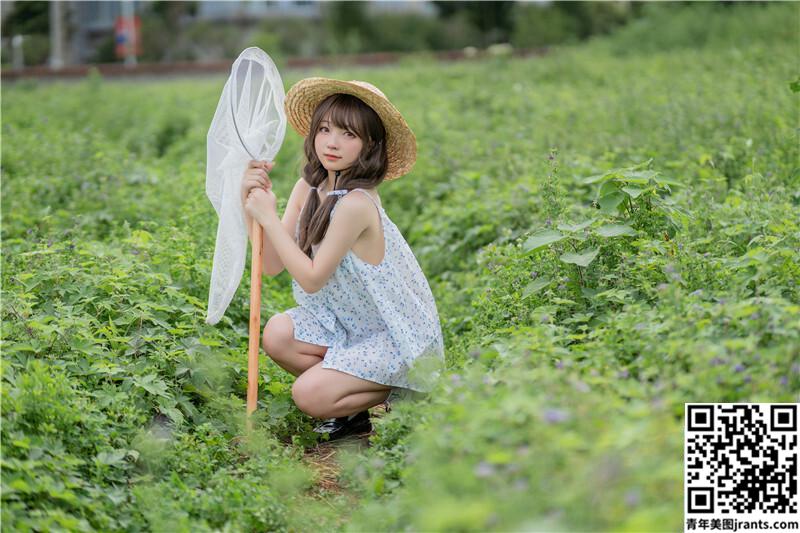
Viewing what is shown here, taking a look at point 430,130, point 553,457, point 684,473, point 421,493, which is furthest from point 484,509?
point 430,130

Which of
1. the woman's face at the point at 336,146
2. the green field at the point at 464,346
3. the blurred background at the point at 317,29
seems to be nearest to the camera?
the green field at the point at 464,346

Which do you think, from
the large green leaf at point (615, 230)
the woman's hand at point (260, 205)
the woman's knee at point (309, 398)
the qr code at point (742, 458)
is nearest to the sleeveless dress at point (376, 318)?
the woman's knee at point (309, 398)

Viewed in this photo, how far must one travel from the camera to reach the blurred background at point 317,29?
33469 mm

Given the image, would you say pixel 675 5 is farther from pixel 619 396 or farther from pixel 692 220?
pixel 619 396

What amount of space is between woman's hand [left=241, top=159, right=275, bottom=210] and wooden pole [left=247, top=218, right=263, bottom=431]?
123mm

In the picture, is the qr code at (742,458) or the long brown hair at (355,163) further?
the long brown hair at (355,163)

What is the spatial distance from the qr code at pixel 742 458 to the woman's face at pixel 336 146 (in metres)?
1.75

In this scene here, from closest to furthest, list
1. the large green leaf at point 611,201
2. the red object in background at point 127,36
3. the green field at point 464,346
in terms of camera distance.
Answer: the green field at point 464,346 → the large green leaf at point 611,201 → the red object in background at point 127,36

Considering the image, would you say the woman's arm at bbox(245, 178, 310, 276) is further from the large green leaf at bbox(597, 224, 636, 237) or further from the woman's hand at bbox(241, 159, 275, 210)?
Answer: the large green leaf at bbox(597, 224, 636, 237)

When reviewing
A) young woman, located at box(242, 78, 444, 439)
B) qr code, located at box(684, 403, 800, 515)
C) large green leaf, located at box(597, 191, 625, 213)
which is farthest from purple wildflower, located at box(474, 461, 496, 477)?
large green leaf, located at box(597, 191, 625, 213)

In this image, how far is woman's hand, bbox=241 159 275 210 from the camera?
387 centimetres

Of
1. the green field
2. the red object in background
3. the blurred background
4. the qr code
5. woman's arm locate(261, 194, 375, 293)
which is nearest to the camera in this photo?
the green field

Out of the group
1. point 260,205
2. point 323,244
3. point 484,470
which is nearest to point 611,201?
point 323,244

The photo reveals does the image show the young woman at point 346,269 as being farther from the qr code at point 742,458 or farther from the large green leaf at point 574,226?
the qr code at point 742,458
